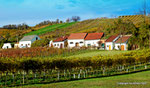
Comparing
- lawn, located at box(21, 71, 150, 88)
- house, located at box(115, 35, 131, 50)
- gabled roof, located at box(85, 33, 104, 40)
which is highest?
gabled roof, located at box(85, 33, 104, 40)

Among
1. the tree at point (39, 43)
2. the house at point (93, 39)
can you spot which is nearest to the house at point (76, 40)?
the house at point (93, 39)

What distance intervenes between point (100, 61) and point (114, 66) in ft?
12.5

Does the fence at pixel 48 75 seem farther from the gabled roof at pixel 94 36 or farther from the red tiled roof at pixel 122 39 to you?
the gabled roof at pixel 94 36

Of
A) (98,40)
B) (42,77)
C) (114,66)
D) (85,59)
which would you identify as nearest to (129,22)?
(98,40)

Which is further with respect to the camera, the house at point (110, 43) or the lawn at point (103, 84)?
the house at point (110, 43)

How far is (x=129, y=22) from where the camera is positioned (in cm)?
7962

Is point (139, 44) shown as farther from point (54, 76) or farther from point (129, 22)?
point (54, 76)

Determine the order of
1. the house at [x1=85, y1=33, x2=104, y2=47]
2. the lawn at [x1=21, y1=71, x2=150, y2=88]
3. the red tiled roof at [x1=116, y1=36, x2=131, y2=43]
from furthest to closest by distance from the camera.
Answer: the house at [x1=85, y1=33, x2=104, y2=47] → the red tiled roof at [x1=116, y1=36, x2=131, y2=43] → the lawn at [x1=21, y1=71, x2=150, y2=88]

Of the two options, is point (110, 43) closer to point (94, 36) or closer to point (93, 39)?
point (93, 39)

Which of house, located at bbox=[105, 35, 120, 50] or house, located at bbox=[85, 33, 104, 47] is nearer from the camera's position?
house, located at bbox=[105, 35, 120, 50]

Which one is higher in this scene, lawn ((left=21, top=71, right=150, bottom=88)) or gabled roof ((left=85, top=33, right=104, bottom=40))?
gabled roof ((left=85, top=33, right=104, bottom=40))

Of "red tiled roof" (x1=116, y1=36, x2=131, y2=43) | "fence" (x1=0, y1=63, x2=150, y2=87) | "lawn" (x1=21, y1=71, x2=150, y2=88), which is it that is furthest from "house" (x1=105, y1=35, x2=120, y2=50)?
"lawn" (x1=21, y1=71, x2=150, y2=88)

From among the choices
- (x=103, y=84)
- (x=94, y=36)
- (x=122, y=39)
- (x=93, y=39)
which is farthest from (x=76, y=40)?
(x=103, y=84)

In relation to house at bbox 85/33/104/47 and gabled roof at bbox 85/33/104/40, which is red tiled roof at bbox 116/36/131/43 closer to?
house at bbox 85/33/104/47
